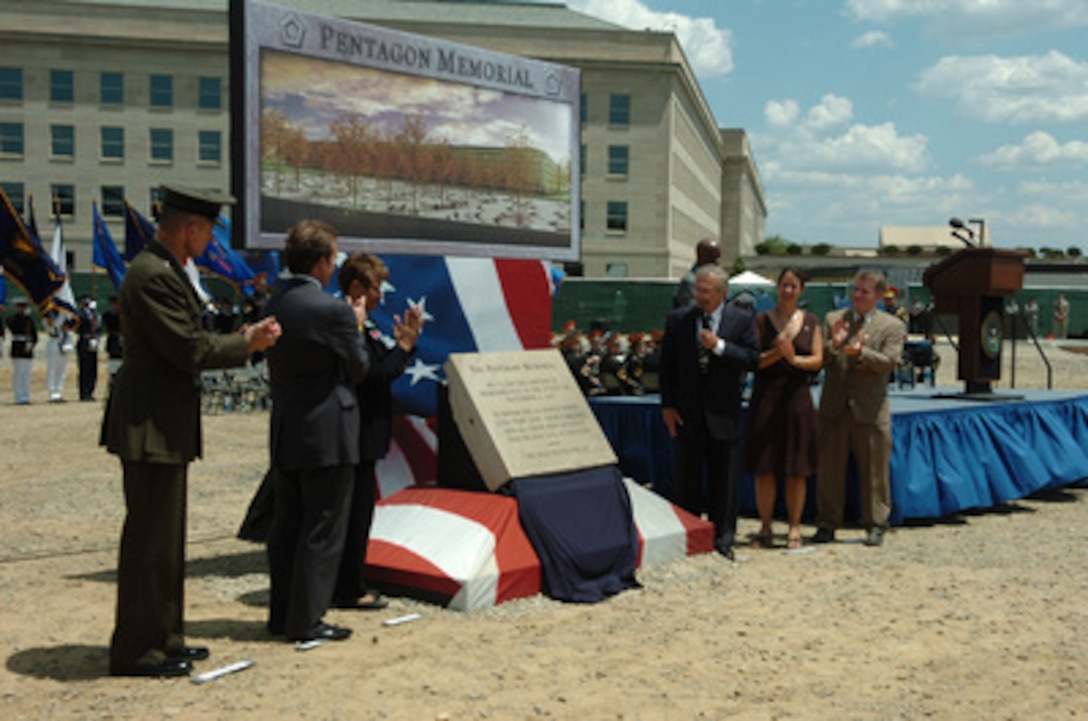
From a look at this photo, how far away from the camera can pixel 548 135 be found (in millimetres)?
7996

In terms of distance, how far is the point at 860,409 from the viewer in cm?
Result: 796

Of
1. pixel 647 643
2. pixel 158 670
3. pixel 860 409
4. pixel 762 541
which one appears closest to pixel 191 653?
pixel 158 670

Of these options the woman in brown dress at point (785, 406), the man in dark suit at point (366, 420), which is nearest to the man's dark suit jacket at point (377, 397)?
the man in dark suit at point (366, 420)

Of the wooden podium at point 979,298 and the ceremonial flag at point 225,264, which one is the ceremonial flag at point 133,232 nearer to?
the ceremonial flag at point 225,264

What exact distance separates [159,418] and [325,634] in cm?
135

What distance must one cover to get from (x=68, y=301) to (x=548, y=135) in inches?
536

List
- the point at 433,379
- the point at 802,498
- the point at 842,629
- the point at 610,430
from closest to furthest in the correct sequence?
the point at 842,629
the point at 433,379
the point at 802,498
the point at 610,430

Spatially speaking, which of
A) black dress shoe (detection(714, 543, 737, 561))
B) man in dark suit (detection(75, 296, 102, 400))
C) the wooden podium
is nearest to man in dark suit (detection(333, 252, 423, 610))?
black dress shoe (detection(714, 543, 737, 561))

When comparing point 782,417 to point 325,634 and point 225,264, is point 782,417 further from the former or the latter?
point 225,264

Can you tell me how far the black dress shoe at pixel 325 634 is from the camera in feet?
17.2

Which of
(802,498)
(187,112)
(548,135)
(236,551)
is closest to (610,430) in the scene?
(802,498)

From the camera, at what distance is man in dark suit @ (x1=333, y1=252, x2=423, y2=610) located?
5.87 meters

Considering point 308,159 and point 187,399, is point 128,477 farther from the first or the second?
point 308,159

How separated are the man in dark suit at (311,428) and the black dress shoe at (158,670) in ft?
1.96
